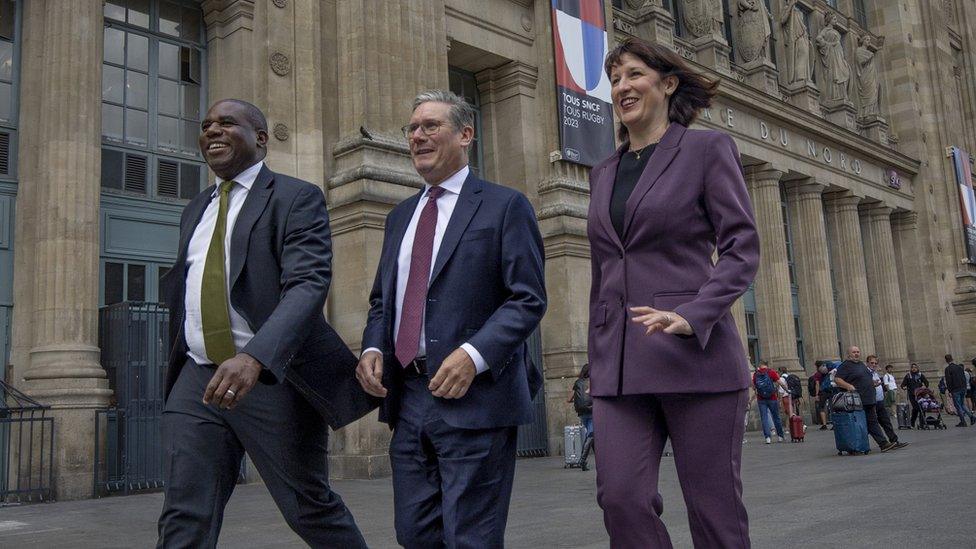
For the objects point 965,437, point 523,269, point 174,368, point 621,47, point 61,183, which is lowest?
point 965,437

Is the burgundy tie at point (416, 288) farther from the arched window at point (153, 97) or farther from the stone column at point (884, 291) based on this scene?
the stone column at point (884, 291)

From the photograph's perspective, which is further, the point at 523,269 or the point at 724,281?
the point at 523,269

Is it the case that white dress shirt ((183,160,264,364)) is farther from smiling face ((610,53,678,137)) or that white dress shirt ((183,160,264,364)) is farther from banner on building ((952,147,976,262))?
banner on building ((952,147,976,262))

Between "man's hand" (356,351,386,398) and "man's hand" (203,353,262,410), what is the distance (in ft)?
1.39

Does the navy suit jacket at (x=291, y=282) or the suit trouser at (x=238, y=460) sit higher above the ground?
the navy suit jacket at (x=291, y=282)

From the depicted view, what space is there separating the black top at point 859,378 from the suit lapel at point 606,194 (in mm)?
12760

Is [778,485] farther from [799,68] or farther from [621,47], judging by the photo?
[799,68]

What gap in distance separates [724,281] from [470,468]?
1.11 m

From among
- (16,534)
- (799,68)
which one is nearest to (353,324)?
(16,534)

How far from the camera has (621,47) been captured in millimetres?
3441

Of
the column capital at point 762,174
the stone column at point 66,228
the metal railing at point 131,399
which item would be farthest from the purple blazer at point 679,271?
the column capital at point 762,174

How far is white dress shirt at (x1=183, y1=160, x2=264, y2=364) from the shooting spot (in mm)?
3596

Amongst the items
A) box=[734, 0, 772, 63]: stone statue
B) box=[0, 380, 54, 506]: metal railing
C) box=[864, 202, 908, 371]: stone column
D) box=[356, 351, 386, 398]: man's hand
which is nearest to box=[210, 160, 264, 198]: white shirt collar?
box=[356, 351, 386, 398]: man's hand

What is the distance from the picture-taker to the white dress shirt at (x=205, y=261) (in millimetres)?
3596
